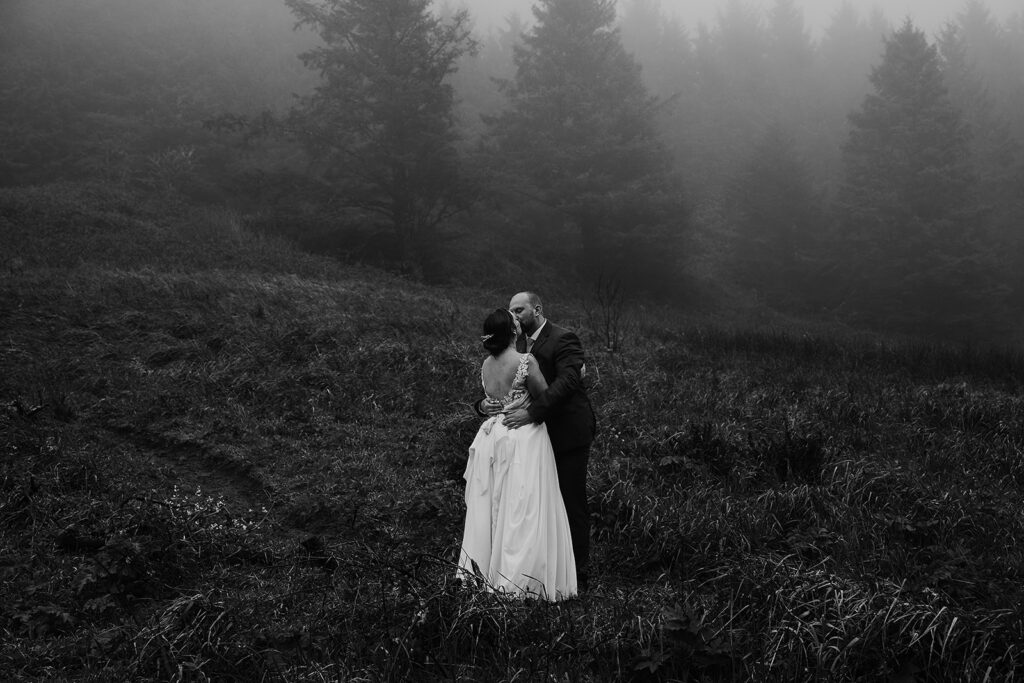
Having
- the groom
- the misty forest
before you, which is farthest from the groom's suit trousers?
the misty forest

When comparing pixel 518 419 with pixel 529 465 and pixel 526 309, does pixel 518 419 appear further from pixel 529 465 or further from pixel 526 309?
pixel 526 309

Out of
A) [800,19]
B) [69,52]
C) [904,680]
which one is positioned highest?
[800,19]

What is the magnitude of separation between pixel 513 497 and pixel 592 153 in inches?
754

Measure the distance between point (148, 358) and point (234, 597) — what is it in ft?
21.9

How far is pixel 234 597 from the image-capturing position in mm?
4742

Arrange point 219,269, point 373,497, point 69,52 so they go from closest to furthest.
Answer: point 373,497
point 219,269
point 69,52

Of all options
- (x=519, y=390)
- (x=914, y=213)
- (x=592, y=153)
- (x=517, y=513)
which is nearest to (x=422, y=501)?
(x=517, y=513)

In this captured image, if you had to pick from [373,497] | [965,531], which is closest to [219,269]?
[373,497]

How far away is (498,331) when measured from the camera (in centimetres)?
475

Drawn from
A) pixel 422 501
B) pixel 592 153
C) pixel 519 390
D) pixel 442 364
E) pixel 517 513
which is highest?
pixel 592 153

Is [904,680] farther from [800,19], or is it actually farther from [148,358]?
[800,19]

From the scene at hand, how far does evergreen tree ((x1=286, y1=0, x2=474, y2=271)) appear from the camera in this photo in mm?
18828

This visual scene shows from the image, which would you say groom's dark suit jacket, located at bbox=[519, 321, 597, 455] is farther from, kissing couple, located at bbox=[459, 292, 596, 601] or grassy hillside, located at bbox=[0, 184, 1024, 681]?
grassy hillside, located at bbox=[0, 184, 1024, 681]

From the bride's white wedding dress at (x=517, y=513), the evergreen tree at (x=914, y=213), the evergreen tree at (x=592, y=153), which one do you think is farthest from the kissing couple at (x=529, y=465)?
the evergreen tree at (x=914, y=213)
